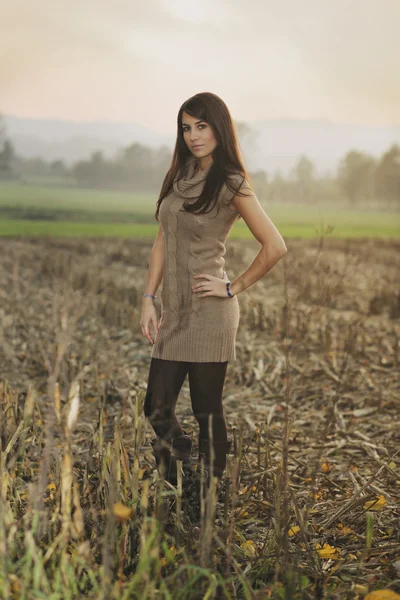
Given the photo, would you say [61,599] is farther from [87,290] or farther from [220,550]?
[87,290]

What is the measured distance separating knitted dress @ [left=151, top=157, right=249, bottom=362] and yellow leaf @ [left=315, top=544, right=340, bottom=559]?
34.3 inches

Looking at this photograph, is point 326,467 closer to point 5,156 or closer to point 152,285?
point 152,285

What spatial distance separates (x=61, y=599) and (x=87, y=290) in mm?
7082

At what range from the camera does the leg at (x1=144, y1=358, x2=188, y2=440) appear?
2809 millimetres

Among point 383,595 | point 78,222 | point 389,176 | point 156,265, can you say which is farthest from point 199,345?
point 389,176

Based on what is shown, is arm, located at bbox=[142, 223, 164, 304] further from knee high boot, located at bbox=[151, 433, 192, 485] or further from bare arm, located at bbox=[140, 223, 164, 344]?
knee high boot, located at bbox=[151, 433, 192, 485]

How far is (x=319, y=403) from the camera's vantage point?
481 cm

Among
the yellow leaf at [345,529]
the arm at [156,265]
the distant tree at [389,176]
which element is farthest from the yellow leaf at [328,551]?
the distant tree at [389,176]

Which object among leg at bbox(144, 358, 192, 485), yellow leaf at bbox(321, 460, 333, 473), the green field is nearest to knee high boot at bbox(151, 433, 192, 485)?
leg at bbox(144, 358, 192, 485)

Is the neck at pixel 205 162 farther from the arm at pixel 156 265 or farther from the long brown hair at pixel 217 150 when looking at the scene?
the arm at pixel 156 265

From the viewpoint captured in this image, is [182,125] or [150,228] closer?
[182,125]

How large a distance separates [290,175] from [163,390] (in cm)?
6594

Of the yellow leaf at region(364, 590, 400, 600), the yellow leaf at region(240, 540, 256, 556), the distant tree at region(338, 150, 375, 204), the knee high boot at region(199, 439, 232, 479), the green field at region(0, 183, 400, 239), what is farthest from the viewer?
the distant tree at region(338, 150, 375, 204)

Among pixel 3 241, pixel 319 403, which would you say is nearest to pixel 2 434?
pixel 319 403
